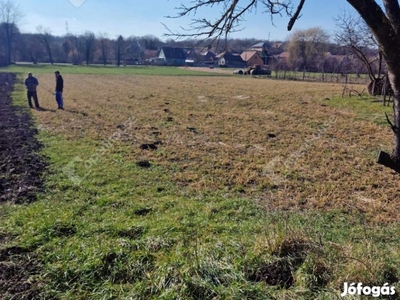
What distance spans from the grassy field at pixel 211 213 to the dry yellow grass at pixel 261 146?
1.8 inches

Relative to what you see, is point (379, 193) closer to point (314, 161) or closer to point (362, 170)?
point (362, 170)

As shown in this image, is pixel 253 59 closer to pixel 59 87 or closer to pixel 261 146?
pixel 59 87

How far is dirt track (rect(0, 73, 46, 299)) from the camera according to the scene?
3145 mm

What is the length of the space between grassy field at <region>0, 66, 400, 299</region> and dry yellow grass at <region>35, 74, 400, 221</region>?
0.05 metres

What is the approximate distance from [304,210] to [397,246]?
4.95ft

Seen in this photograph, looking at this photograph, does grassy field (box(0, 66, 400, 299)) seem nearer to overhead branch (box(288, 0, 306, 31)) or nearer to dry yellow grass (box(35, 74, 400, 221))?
dry yellow grass (box(35, 74, 400, 221))

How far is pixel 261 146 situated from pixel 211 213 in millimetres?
4923

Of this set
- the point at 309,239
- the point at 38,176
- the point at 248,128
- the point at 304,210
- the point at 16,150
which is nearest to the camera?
the point at 309,239

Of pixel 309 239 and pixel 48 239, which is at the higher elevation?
pixel 309 239

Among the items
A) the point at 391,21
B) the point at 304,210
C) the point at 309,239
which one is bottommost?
the point at 304,210

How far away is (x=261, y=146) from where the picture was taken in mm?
Result: 9430

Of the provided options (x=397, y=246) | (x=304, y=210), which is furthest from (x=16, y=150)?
(x=397, y=246)

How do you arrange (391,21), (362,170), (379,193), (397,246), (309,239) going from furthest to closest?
(362,170) → (379,193) → (397,246) → (309,239) → (391,21)

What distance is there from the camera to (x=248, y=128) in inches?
470
